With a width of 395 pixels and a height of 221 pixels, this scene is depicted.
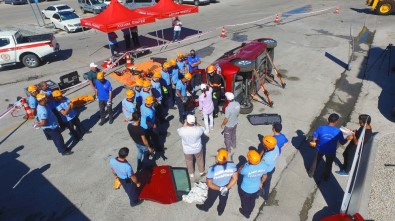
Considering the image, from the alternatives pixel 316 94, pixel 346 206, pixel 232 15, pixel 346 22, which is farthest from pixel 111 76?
pixel 346 22

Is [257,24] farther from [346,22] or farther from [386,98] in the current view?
[386,98]

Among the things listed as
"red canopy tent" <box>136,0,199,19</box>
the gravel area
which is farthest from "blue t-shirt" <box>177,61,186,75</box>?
the gravel area

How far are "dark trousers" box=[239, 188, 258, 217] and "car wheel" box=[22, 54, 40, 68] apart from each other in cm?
1379

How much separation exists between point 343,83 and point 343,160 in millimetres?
5396

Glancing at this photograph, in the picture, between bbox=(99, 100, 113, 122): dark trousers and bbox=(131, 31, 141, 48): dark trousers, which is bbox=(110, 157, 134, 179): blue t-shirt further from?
bbox=(131, 31, 141, 48): dark trousers

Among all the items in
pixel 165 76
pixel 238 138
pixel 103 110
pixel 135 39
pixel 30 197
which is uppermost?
pixel 165 76

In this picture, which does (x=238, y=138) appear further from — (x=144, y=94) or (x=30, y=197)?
(x=30, y=197)

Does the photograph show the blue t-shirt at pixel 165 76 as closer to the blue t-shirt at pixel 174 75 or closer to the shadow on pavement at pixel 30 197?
the blue t-shirt at pixel 174 75

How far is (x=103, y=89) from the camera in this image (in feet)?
28.1

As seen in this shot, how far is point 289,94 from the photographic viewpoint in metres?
10.6

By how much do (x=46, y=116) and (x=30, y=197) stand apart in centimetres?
202

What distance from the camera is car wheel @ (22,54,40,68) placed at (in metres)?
14.1

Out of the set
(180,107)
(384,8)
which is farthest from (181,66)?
(384,8)

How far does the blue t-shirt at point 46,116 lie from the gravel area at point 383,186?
788 cm
